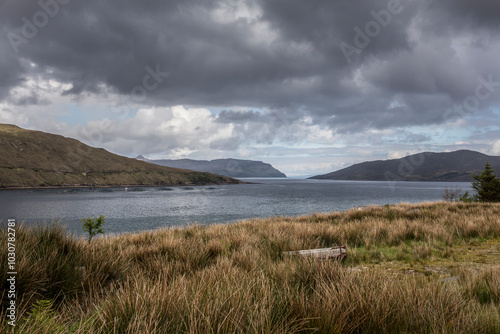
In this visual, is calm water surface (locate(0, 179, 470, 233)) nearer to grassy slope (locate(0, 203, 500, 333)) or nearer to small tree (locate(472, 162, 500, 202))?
grassy slope (locate(0, 203, 500, 333))

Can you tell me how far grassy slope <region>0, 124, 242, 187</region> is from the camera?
13025cm

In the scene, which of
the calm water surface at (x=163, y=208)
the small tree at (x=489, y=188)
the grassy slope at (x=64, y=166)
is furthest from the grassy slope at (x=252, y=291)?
the grassy slope at (x=64, y=166)

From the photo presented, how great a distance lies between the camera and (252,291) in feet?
9.78

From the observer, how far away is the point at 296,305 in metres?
2.73

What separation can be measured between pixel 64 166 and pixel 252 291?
18053 centimetres

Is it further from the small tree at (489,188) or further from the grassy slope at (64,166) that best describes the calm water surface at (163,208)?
the grassy slope at (64,166)

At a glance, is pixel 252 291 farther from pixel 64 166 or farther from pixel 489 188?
pixel 64 166

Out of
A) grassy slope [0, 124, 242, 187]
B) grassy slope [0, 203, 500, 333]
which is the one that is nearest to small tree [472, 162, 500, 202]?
grassy slope [0, 203, 500, 333]

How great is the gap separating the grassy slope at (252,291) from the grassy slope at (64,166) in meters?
152

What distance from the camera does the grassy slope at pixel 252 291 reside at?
2400mm

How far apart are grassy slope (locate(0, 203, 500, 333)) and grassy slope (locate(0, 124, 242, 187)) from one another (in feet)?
498

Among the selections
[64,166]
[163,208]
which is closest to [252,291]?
[163,208]

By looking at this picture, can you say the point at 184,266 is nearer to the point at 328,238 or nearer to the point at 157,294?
the point at 157,294

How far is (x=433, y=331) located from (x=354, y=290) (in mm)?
752
